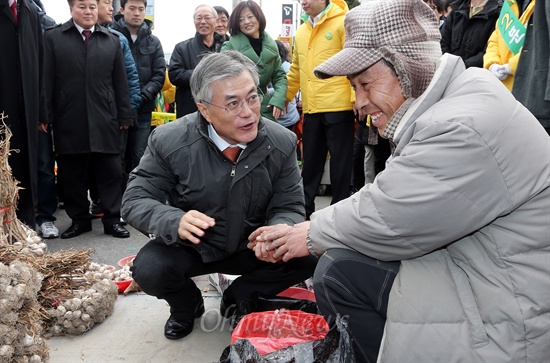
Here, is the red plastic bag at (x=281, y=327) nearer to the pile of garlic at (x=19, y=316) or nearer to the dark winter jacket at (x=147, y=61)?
the pile of garlic at (x=19, y=316)

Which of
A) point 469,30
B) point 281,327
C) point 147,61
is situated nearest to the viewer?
point 281,327

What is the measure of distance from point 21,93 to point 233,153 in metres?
2.40

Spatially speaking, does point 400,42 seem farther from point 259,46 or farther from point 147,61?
point 147,61

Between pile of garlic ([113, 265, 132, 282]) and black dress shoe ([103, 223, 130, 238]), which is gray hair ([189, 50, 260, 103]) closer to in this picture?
pile of garlic ([113, 265, 132, 282])

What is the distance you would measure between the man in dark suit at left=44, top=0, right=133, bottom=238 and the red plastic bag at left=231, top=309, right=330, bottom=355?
3.13 metres

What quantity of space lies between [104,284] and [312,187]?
9.63 ft

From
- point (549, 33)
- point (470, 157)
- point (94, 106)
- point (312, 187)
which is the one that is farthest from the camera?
point (312, 187)

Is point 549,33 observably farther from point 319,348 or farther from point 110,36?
point 110,36

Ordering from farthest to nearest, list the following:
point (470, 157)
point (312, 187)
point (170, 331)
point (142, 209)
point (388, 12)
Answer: point (312, 187)
point (170, 331)
point (142, 209)
point (388, 12)
point (470, 157)

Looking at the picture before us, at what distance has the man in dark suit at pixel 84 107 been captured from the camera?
17.3ft

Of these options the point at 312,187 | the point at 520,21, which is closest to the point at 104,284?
the point at 312,187

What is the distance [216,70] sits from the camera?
118 inches

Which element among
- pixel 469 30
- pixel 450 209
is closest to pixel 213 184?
pixel 450 209

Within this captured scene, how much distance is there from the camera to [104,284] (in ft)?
11.1
